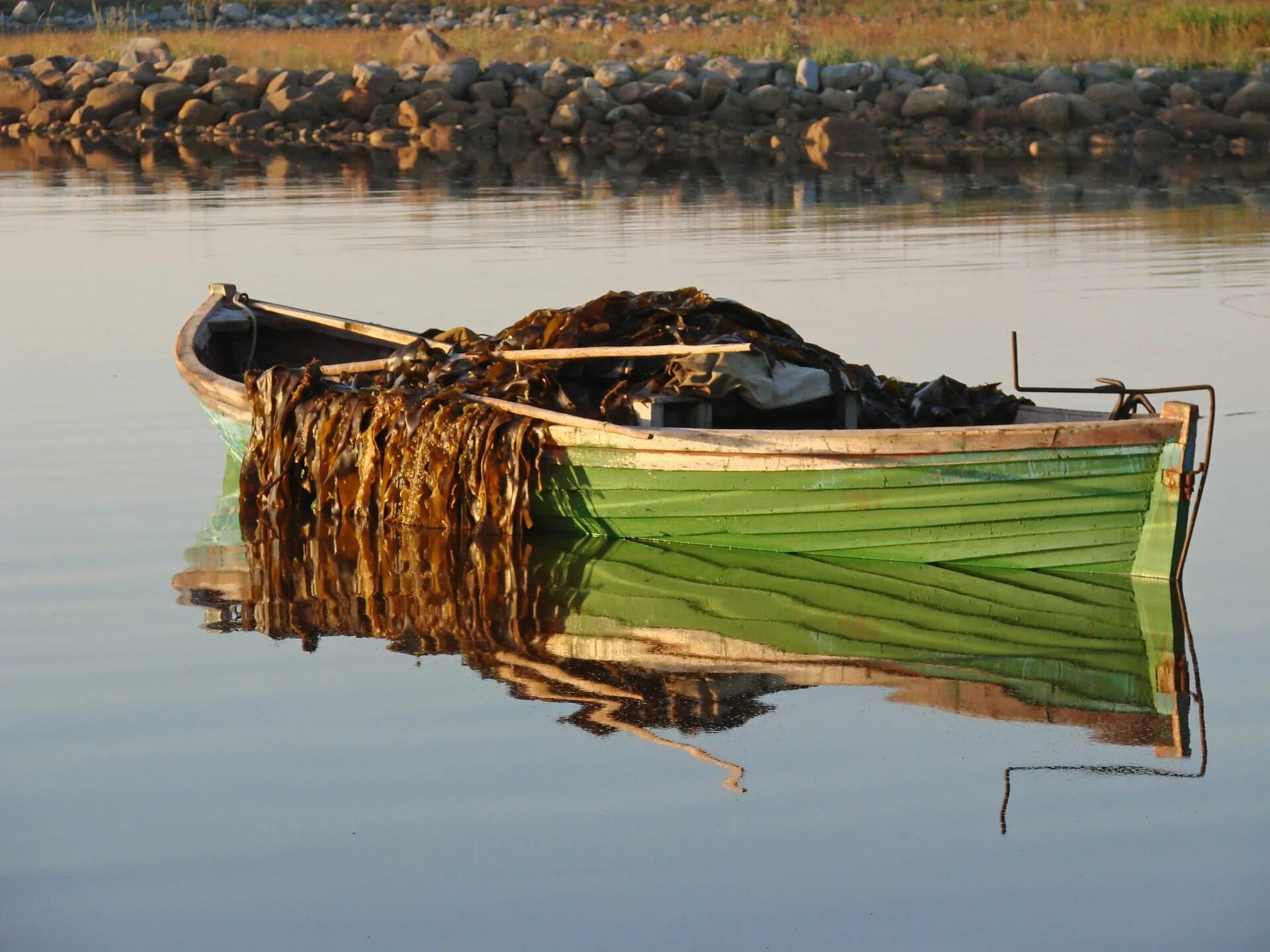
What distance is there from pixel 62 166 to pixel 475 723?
27473 mm

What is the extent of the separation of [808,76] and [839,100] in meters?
0.89

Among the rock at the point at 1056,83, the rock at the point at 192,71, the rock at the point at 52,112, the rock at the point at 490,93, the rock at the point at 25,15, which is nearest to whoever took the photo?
the rock at the point at 1056,83

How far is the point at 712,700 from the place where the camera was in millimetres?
7750

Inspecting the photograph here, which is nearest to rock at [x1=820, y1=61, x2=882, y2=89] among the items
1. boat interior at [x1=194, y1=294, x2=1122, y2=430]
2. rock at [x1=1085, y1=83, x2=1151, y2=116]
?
rock at [x1=1085, y1=83, x2=1151, y2=116]

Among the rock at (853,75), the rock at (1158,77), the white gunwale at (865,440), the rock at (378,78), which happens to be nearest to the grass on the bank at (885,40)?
the rock at (1158,77)

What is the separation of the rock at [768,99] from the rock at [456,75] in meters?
5.44

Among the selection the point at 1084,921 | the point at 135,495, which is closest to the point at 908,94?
the point at 135,495

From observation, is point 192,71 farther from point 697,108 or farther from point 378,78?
point 697,108

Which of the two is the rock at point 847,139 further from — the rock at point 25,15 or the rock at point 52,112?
the rock at point 25,15

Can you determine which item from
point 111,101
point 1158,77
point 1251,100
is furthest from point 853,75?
point 111,101

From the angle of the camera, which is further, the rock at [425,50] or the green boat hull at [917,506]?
the rock at [425,50]

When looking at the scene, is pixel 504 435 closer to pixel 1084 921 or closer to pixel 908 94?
pixel 1084 921

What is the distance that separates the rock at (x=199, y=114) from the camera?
124 ft

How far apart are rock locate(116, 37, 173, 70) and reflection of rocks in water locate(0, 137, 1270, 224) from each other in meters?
4.58
